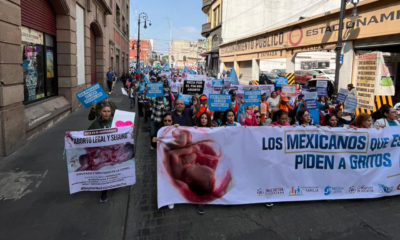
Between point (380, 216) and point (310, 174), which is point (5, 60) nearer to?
point (310, 174)

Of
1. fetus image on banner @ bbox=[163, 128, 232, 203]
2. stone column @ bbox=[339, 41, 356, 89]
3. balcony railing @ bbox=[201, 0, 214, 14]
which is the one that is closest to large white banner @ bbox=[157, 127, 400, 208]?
fetus image on banner @ bbox=[163, 128, 232, 203]

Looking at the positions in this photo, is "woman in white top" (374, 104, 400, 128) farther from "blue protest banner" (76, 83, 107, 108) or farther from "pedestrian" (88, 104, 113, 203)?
"blue protest banner" (76, 83, 107, 108)

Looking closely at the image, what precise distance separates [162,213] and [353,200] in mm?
3273

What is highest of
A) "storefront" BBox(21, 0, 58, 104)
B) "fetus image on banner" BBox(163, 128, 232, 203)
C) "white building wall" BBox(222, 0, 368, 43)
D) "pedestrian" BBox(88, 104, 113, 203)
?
"white building wall" BBox(222, 0, 368, 43)

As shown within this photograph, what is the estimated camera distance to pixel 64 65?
37.4ft

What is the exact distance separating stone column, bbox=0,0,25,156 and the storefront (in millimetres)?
1718

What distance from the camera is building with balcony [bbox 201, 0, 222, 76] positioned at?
145ft

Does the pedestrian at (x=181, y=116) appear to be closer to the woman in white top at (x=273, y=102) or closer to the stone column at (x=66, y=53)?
the woman in white top at (x=273, y=102)

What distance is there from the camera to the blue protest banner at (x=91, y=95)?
17.4 feet

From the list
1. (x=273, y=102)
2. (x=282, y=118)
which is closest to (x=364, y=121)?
(x=282, y=118)

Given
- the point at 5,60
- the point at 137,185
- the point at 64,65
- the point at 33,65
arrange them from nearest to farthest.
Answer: the point at 137,185 → the point at 5,60 → the point at 33,65 → the point at 64,65

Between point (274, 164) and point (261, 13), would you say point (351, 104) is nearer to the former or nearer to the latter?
point (274, 164)

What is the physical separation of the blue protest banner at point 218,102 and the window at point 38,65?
5971 mm

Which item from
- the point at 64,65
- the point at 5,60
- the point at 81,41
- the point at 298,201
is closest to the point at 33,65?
the point at 64,65
